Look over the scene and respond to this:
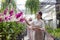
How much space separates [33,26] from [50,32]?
276mm

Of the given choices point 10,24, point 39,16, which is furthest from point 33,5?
point 10,24

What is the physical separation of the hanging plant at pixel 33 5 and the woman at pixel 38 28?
0.09 m

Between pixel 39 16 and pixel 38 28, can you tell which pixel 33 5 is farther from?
pixel 38 28

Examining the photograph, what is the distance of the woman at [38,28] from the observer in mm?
2246

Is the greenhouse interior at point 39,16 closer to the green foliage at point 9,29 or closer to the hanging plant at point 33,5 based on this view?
the hanging plant at point 33,5

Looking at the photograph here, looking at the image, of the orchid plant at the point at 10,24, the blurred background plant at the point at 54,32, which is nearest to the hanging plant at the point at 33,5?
the blurred background plant at the point at 54,32

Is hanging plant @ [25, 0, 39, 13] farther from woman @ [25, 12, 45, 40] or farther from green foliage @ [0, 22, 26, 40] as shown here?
green foliage @ [0, 22, 26, 40]

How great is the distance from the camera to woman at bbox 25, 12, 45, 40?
2246mm

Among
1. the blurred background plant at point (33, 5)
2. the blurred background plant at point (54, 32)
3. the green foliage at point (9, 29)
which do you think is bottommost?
the blurred background plant at point (54, 32)

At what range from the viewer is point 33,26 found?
2.26 meters

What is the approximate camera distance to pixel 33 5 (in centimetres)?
235

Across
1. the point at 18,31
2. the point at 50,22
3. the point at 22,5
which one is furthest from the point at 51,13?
the point at 18,31

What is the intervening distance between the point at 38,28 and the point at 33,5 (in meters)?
0.35

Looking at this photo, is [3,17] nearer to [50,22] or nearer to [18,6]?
[18,6]
